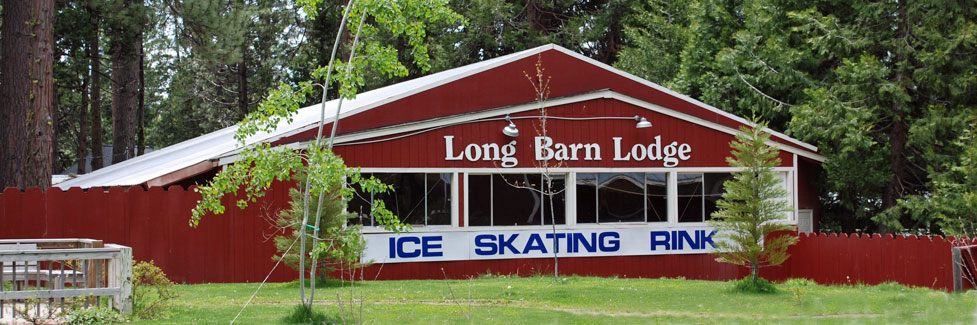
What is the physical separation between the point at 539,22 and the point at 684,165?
2028 centimetres

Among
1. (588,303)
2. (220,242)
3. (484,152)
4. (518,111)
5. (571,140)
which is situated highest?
(518,111)

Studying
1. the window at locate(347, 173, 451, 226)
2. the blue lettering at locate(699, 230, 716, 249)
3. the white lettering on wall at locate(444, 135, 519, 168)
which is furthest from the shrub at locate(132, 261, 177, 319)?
the blue lettering at locate(699, 230, 716, 249)

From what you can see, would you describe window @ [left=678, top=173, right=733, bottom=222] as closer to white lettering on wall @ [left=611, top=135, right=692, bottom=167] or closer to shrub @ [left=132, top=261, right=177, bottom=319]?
white lettering on wall @ [left=611, top=135, right=692, bottom=167]

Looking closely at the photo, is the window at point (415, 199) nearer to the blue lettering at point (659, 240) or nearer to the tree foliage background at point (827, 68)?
the tree foliage background at point (827, 68)

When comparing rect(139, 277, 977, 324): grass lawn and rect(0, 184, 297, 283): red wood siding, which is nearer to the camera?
rect(139, 277, 977, 324): grass lawn

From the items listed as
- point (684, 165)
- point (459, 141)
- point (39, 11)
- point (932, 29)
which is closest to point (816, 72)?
point (932, 29)

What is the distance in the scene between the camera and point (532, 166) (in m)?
19.3

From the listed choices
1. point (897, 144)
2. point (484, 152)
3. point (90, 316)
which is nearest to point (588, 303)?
point (90, 316)

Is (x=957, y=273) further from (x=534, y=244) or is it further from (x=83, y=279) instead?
(x=83, y=279)

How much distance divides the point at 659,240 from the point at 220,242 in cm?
832

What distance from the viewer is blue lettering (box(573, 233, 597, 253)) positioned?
19500 millimetres

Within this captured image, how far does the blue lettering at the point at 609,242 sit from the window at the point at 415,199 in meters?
3.07

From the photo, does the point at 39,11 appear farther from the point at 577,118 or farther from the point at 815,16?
the point at 815,16

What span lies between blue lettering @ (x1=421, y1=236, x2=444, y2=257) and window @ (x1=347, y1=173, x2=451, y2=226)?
0.27 m
